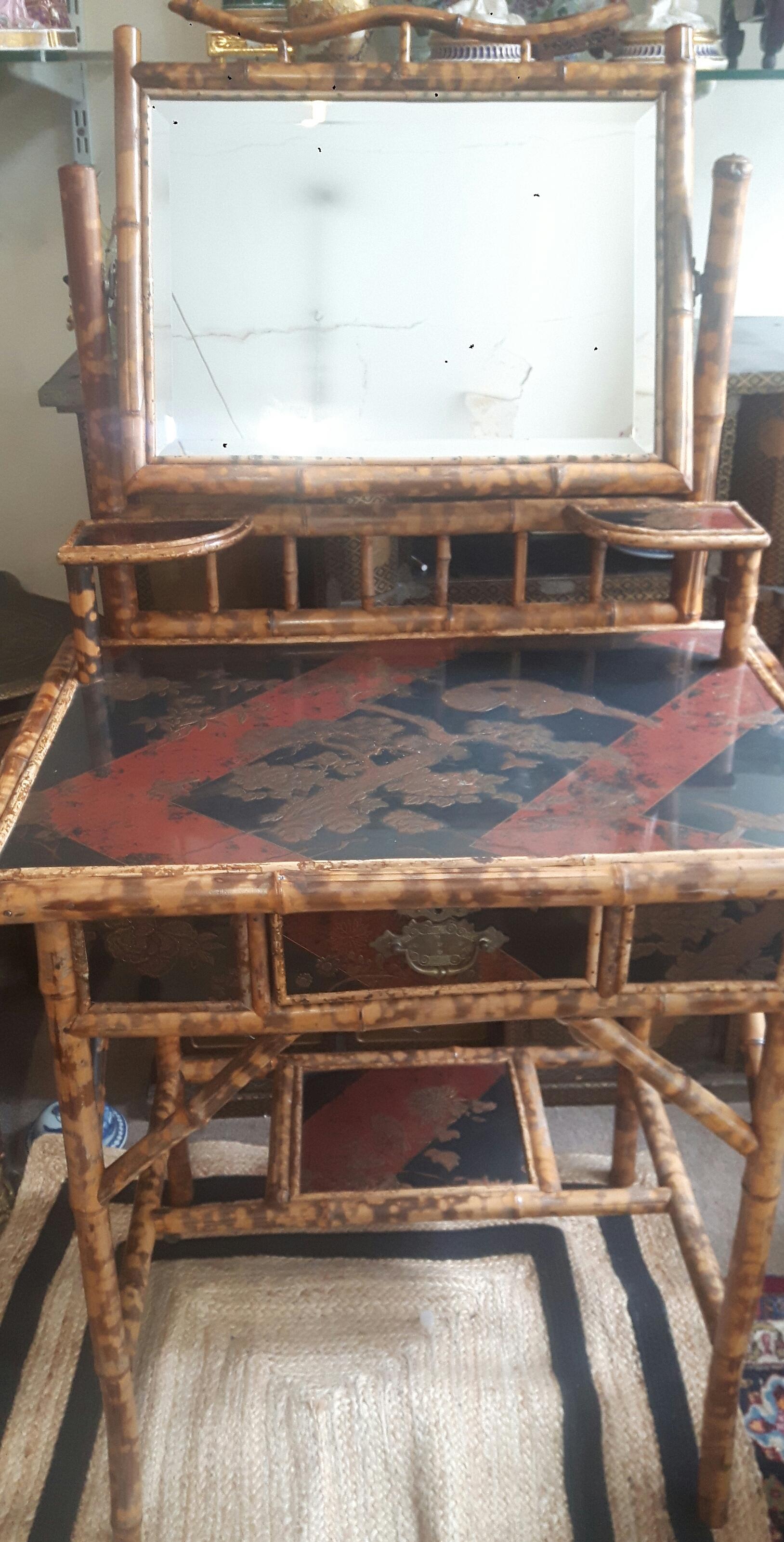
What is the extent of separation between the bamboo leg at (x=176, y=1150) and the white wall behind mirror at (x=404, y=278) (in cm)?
73

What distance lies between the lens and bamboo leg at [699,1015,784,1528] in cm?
112

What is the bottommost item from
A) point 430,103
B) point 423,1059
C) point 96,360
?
point 423,1059

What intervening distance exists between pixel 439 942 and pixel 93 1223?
443 mm

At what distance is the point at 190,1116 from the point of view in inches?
43.9

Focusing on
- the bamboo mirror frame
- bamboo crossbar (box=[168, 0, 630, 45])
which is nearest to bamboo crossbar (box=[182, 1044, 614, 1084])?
the bamboo mirror frame

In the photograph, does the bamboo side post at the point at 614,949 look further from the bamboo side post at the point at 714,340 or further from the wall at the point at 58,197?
the wall at the point at 58,197

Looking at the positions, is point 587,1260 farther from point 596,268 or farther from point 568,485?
point 596,268

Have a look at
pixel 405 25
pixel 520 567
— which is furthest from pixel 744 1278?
pixel 405 25

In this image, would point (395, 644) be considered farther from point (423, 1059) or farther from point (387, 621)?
point (423, 1059)

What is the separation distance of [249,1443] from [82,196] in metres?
1.40

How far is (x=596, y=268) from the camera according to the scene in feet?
4.19

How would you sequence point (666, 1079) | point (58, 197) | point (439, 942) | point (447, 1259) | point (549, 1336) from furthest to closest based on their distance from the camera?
1. point (58, 197)
2. point (447, 1259)
3. point (549, 1336)
4. point (666, 1079)
5. point (439, 942)

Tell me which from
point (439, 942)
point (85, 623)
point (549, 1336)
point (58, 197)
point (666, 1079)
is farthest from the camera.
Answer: point (58, 197)

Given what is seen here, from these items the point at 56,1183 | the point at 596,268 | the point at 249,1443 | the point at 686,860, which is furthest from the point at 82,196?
the point at 249,1443
